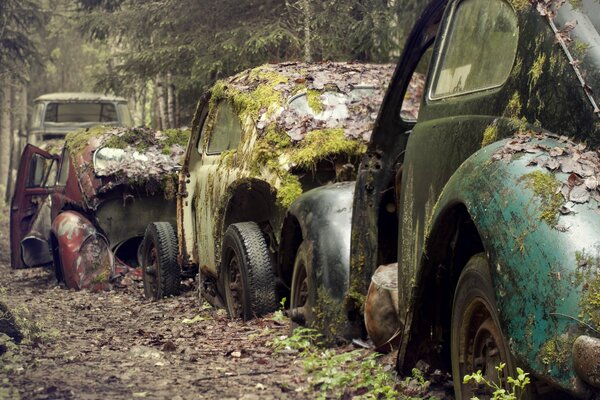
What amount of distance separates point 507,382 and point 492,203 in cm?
72

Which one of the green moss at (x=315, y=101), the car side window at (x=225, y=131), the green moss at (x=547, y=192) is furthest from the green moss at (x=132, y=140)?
the green moss at (x=547, y=192)

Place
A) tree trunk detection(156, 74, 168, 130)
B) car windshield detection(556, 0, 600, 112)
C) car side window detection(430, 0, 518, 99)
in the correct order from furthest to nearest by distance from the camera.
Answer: tree trunk detection(156, 74, 168, 130)
car side window detection(430, 0, 518, 99)
car windshield detection(556, 0, 600, 112)

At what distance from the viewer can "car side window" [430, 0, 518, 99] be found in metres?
4.50

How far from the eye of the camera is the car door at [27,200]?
1411cm

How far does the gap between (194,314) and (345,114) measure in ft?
8.15

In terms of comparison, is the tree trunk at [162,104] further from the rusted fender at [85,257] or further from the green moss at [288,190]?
the green moss at [288,190]

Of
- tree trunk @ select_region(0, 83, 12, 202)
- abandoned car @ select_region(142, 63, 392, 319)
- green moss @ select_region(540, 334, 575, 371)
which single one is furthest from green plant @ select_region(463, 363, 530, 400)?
tree trunk @ select_region(0, 83, 12, 202)

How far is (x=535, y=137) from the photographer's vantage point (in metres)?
3.97

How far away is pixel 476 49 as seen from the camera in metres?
4.79

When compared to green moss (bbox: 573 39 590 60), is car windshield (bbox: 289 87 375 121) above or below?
below

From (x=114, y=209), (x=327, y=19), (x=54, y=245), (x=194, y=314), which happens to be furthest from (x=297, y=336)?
(x=327, y=19)

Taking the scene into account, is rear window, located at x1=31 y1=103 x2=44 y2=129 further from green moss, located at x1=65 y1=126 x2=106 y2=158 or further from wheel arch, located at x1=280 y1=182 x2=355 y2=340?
wheel arch, located at x1=280 y1=182 x2=355 y2=340

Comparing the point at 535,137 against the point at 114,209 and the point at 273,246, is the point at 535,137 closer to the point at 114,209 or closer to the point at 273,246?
the point at 273,246

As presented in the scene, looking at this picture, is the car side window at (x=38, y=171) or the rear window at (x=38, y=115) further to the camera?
the rear window at (x=38, y=115)
